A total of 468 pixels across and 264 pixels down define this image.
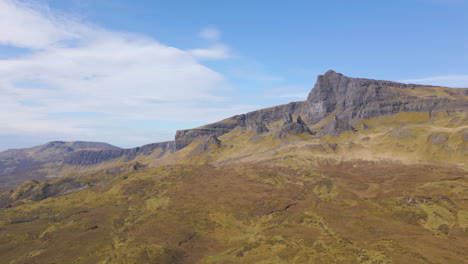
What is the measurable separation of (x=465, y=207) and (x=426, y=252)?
39.7 meters

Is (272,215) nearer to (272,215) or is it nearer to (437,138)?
(272,215)

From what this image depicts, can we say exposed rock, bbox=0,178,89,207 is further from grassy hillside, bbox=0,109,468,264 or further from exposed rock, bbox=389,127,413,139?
exposed rock, bbox=389,127,413,139

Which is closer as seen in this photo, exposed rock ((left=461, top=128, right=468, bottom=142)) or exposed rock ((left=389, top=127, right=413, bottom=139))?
exposed rock ((left=461, top=128, right=468, bottom=142))

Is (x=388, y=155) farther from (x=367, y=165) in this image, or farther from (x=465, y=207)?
(x=465, y=207)

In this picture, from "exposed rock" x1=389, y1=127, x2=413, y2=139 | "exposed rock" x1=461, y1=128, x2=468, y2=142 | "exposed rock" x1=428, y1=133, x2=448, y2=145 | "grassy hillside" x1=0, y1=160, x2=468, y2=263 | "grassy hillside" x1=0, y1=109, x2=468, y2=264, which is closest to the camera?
"grassy hillside" x1=0, y1=160, x2=468, y2=263

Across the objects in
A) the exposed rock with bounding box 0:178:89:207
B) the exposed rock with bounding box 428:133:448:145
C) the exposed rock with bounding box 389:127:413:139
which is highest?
the exposed rock with bounding box 389:127:413:139

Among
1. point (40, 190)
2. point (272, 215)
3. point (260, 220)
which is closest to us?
point (260, 220)

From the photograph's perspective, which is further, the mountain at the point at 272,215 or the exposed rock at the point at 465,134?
the exposed rock at the point at 465,134

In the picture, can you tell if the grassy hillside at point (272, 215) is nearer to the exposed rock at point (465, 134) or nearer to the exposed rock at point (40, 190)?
the exposed rock at point (465, 134)

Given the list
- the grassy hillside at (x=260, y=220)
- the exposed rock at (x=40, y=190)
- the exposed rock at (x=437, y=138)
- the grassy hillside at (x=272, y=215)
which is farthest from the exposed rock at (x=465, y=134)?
the exposed rock at (x=40, y=190)

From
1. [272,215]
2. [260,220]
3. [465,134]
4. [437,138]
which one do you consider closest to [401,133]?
[437,138]

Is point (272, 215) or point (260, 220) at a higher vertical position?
point (272, 215)

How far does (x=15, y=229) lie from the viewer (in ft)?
304

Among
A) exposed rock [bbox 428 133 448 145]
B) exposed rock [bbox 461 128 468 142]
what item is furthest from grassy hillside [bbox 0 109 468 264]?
exposed rock [bbox 461 128 468 142]
